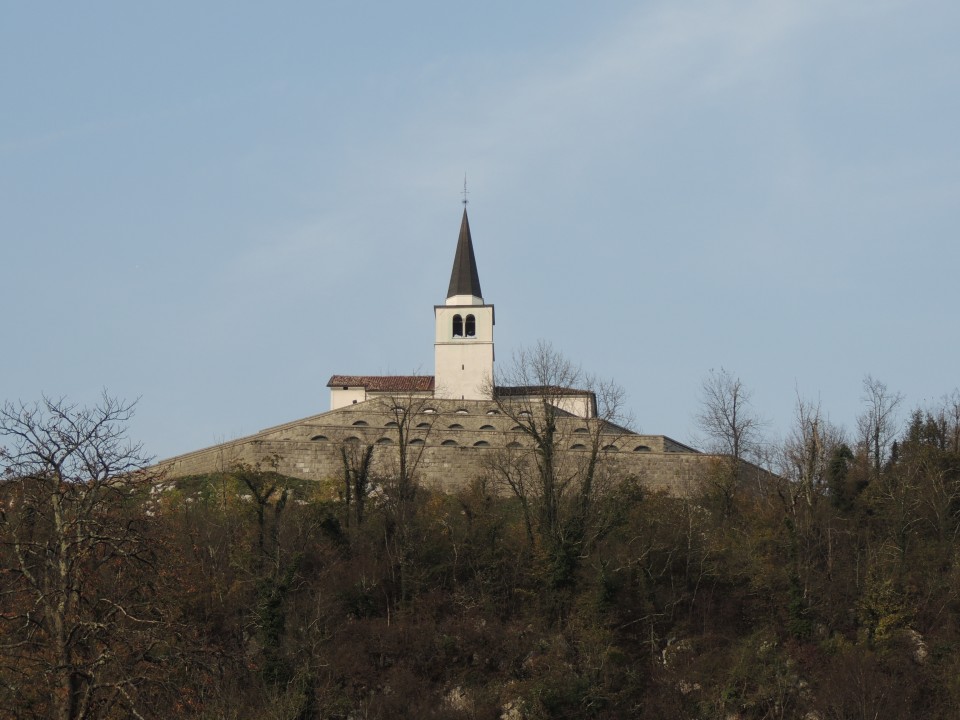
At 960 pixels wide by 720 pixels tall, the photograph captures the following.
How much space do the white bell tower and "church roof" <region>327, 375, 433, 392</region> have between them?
101 centimetres

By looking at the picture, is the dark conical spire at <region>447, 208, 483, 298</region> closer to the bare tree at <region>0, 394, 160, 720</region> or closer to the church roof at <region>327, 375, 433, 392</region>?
the church roof at <region>327, 375, 433, 392</region>

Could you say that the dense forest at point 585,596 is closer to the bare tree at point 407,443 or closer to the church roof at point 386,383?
the bare tree at point 407,443

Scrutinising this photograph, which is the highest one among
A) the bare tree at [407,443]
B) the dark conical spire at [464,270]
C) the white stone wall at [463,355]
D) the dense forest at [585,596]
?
the dark conical spire at [464,270]

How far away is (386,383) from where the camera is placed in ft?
247

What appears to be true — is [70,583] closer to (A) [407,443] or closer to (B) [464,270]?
(A) [407,443]

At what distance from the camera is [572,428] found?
59812 mm

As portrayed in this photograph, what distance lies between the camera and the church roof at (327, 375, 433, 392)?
244 feet

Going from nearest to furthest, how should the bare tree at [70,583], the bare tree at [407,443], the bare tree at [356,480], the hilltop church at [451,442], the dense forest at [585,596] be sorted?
the bare tree at [70,583], the dense forest at [585,596], the bare tree at [356,480], the bare tree at [407,443], the hilltop church at [451,442]

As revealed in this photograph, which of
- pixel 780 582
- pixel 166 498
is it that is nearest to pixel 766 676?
pixel 780 582

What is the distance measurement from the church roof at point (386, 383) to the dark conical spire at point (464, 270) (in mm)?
6420

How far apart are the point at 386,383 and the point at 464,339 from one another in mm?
5404

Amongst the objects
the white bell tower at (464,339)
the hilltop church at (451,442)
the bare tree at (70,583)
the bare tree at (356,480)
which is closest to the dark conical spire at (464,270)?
the white bell tower at (464,339)

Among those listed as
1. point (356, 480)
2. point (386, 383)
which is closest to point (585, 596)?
point (356, 480)

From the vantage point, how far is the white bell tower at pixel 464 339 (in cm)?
7431
